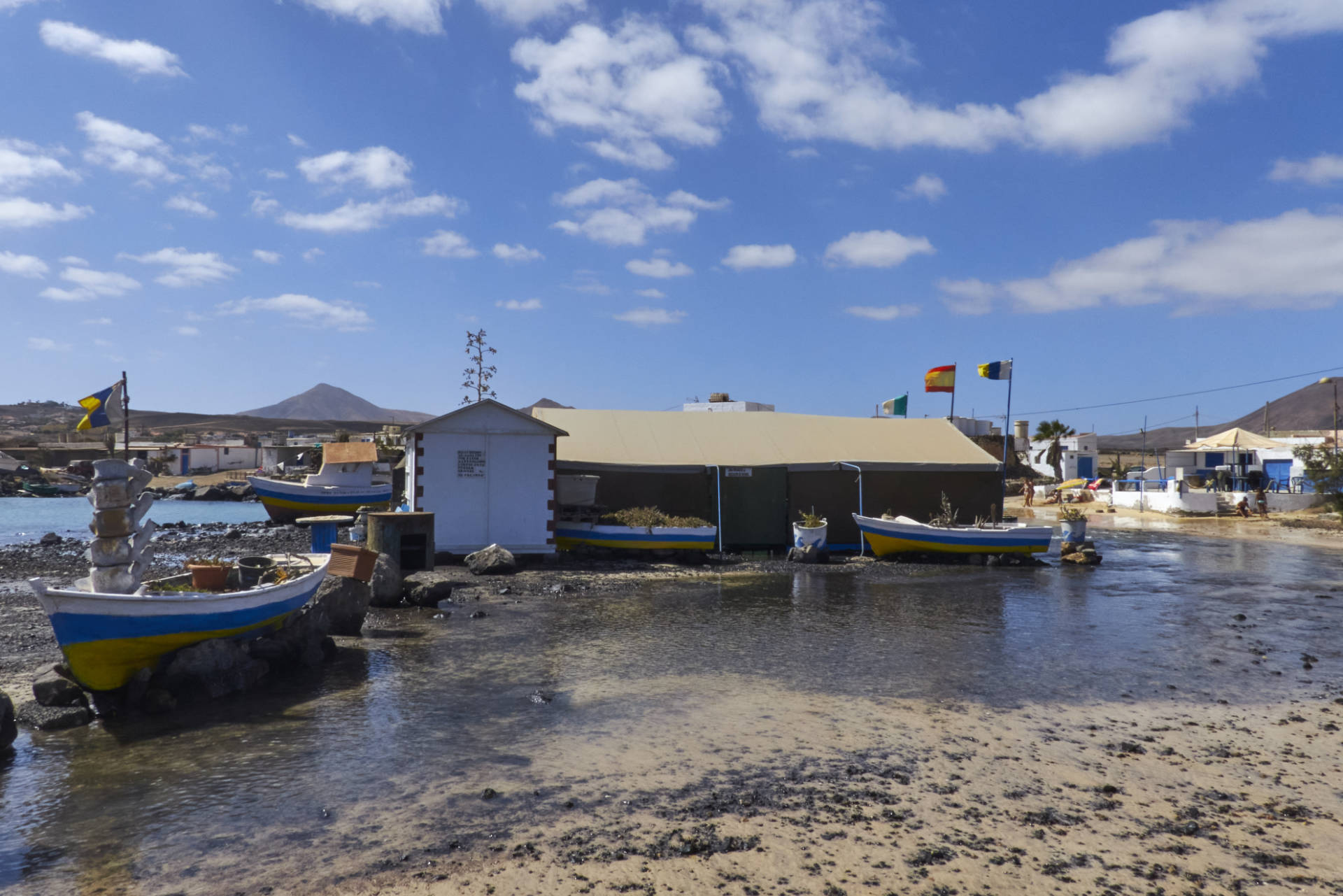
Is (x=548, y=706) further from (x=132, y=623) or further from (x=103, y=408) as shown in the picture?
(x=103, y=408)

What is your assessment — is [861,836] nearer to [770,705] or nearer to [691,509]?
[770,705]

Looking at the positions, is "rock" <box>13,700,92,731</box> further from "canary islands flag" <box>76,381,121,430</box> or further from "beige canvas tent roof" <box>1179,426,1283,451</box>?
"beige canvas tent roof" <box>1179,426,1283,451</box>

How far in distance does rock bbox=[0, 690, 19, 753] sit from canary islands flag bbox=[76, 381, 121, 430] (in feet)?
21.3

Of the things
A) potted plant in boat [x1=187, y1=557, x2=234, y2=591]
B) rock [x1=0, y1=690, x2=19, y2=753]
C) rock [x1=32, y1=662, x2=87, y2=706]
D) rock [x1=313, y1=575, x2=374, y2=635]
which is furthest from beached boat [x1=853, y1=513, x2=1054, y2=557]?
rock [x1=0, y1=690, x2=19, y2=753]

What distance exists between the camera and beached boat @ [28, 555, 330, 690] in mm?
8023

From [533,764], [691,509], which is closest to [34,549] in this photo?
[691,509]

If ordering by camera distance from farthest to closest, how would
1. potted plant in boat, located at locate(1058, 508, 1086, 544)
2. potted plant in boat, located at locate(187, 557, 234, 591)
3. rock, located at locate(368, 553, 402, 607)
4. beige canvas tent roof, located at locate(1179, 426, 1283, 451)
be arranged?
beige canvas tent roof, located at locate(1179, 426, 1283, 451)
potted plant in boat, located at locate(1058, 508, 1086, 544)
rock, located at locate(368, 553, 402, 607)
potted plant in boat, located at locate(187, 557, 234, 591)

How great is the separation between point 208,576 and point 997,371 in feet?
75.9

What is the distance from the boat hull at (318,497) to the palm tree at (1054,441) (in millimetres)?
52546

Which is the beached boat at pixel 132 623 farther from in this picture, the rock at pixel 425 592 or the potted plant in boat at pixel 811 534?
the potted plant in boat at pixel 811 534

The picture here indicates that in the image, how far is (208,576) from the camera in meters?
10.2

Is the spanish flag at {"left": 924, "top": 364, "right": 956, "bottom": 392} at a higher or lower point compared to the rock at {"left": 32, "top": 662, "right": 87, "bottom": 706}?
higher

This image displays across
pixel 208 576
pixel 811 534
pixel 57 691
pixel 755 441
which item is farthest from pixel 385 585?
pixel 755 441

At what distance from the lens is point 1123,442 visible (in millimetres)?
141125
